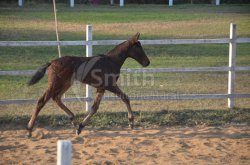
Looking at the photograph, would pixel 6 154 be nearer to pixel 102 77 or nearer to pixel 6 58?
pixel 102 77

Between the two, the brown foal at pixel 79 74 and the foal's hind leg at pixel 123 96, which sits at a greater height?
the brown foal at pixel 79 74

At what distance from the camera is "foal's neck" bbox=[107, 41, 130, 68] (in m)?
8.67

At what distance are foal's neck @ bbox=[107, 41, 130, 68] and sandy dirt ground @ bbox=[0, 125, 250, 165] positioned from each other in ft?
4.11

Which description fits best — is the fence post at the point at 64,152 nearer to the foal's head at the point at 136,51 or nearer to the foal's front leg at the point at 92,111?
the foal's front leg at the point at 92,111

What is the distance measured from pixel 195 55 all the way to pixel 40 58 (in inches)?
217

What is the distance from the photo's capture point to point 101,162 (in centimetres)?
679

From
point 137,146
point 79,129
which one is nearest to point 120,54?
point 79,129

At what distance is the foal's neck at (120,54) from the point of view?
28.5 ft

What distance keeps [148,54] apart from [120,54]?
9.04 meters

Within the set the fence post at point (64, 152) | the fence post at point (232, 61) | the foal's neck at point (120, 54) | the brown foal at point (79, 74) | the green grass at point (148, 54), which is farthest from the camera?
the fence post at point (232, 61)

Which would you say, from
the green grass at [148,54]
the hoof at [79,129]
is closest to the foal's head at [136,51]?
the green grass at [148,54]

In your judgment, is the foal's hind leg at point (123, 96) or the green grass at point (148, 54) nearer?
the foal's hind leg at point (123, 96)

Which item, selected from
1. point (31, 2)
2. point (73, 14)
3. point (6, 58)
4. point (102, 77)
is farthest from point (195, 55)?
point (31, 2)

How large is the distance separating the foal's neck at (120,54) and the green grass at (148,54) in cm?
128
